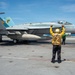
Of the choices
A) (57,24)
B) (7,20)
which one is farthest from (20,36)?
(7,20)

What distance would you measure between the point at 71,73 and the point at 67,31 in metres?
17.0

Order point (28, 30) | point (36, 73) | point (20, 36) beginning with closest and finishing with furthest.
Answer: point (36, 73)
point (20, 36)
point (28, 30)

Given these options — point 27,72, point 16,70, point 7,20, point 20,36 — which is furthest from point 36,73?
point 7,20

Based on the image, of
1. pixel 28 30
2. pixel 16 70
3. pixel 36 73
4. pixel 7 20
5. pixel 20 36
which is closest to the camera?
pixel 36 73

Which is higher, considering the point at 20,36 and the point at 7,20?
the point at 7,20

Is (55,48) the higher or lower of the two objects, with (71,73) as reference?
higher

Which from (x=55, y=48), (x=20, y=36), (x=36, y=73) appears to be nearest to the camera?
(x=36, y=73)

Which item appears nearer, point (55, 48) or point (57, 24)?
point (55, 48)

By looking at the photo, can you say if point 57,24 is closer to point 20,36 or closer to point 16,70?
point 20,36

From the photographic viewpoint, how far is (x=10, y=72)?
6758 millimetres

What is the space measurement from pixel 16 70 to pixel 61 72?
174 cm

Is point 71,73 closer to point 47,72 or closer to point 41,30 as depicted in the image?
point 47,72

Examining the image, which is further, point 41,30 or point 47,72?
point 41,30

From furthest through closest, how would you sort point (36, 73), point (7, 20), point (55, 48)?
point (7, 20) → point (55, 48) → point (36, 73)
